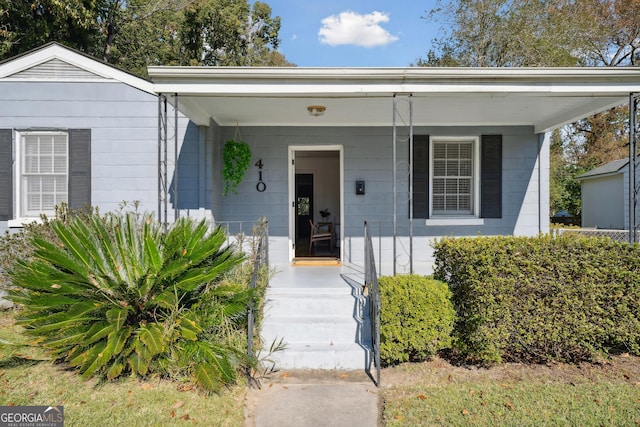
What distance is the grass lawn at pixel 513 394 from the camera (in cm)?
304

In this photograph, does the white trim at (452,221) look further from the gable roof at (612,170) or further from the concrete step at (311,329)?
the gable roof at (612,170)

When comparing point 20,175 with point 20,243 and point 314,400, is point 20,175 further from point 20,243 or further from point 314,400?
point 314,400

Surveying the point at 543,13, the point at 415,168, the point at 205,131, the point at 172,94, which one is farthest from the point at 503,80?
the point at 543,13

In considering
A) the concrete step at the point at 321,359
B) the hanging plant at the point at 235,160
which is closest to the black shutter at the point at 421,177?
the hanging plant at the point at 235,160

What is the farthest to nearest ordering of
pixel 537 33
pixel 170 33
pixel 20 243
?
pixel 170 33, pixel 537 33, pixel 20 243

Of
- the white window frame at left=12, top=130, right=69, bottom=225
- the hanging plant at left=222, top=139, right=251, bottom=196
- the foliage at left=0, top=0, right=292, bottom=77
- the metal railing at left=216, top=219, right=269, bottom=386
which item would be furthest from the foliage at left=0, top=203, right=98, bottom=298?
the foliage at left=0, top=0, right=292, bottom=77

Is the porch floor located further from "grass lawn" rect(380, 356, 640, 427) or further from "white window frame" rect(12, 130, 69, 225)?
"white window frame" rect(12, 130, 69, 225)

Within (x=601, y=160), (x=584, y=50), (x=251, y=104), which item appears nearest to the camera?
(x=251, y=104)

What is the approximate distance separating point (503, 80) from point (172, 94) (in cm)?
394

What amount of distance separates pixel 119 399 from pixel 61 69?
565 cm

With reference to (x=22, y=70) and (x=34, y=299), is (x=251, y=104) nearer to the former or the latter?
(x=34, y=299)

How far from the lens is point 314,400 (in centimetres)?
340

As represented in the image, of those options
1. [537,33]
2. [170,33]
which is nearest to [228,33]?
[170,33]

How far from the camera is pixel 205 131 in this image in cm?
635
